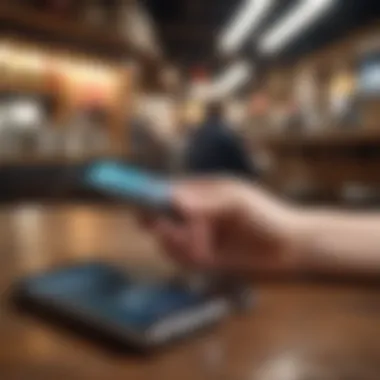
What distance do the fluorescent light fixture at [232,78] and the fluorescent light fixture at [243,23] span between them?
0.06 feet

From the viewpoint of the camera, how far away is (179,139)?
0.60 m

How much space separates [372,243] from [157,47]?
27 cm

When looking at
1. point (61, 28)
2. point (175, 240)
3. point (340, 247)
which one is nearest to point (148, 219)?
point (175, 240)

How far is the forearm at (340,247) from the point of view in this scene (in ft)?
1.40

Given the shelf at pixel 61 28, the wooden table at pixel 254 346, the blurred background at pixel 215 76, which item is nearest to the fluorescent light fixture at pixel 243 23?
the blurred background at pixel 215 76

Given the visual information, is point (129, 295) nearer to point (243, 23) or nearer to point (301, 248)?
point (301, 248)

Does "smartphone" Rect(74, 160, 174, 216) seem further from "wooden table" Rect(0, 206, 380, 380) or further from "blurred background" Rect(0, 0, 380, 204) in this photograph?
"blurred background" Rect(0, 0, 380, 204)

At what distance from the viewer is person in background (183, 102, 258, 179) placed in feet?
1.84

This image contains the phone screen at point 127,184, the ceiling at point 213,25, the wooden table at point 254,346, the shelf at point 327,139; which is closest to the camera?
the wooden table at point 254,346

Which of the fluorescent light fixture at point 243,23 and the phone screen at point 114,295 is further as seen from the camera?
the fluorescent light fixture at point 243,23

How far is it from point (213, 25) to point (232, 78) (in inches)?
2.6

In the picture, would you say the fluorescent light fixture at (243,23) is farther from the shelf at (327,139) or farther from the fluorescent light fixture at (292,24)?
the shelf at (327,139)

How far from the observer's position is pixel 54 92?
87 centimetres

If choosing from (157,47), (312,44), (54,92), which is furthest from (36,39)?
(312,44)
